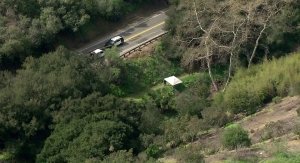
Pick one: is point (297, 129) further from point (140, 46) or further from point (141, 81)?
point (140, 46)

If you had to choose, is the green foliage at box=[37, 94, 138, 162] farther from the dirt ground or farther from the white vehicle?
the white vehicle

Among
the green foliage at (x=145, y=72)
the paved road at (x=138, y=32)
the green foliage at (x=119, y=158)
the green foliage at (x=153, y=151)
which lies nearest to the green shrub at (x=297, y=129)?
the green foliage at (x=153, y=151)

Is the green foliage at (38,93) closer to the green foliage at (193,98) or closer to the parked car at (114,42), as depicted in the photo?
the green foliage at (193,98)

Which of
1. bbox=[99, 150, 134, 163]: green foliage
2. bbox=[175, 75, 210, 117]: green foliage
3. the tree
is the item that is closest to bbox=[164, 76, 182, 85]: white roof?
bbox=[175, 75, 210, 117]: green foliage

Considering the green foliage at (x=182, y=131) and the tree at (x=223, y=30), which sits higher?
the tree at (x=223, y=30)

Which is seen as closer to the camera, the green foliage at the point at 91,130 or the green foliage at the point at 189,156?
the green foliage at the point at 189,156

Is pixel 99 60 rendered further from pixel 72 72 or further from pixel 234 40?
pixel 234 40

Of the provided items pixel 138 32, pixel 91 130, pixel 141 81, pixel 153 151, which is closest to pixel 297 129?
pixel 153 151

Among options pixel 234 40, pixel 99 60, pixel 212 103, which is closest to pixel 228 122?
pixel 212 103

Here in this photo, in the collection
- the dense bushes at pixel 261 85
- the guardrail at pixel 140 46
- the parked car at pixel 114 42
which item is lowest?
the dense bushes at pixel 261 85
